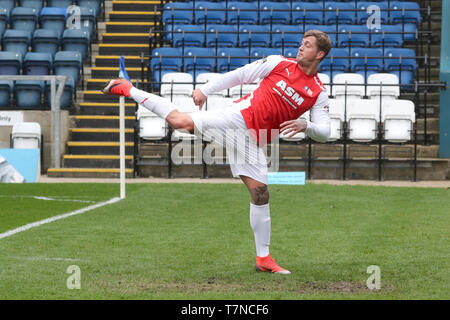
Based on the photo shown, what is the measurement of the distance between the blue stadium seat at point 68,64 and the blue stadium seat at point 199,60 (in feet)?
8.43

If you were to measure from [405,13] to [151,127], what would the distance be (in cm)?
727

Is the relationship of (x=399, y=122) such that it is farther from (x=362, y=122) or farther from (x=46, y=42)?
(x=46, y=42)

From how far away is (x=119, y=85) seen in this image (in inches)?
257

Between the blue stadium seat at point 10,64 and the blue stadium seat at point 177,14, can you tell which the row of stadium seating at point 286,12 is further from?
the blue stadium seat at point 10,64

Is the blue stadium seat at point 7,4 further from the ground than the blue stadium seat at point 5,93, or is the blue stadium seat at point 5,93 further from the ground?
the blue stadium seat at point 7,4

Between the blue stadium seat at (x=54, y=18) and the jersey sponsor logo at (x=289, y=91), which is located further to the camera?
the blue stadium seat at (x=54, y=18)

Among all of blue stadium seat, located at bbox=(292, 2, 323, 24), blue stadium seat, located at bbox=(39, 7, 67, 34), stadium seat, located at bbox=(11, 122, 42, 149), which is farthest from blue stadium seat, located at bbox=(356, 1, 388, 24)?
stadium seat, located at bbox=(11, 122, 42, 149)

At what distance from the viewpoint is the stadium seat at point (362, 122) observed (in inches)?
599

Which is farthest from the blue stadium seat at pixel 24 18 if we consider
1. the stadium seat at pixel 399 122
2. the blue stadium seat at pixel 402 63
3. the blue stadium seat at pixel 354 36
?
the stadium seat at pixel 399 122

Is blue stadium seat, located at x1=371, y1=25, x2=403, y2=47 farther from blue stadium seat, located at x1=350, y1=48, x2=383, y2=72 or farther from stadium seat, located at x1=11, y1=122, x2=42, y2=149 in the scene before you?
stadium seat, located at x1=11, y1=122, x2=42, y2=149

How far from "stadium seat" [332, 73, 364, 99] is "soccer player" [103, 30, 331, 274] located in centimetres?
987

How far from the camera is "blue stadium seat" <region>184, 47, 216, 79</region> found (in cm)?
1744

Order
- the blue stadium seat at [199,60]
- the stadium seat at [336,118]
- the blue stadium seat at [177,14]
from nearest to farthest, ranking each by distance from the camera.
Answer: the stadium seat at [336,118] → the blue stadium seat at [199,60] → the blue stadium seat at [177,14]

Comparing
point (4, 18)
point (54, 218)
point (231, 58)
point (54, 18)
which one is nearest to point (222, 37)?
point (231, 58)
